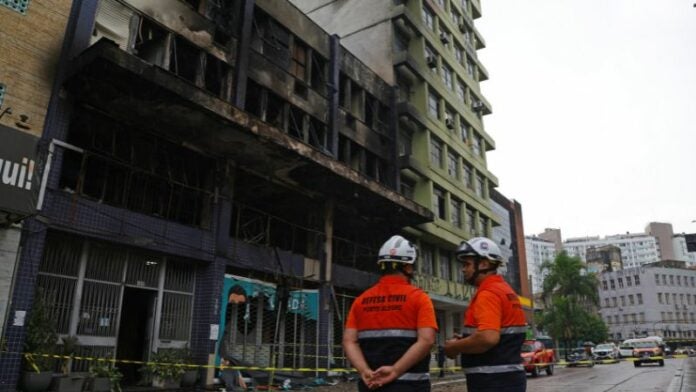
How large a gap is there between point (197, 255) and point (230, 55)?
692 cm

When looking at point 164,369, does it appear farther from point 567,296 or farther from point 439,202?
point 567,296

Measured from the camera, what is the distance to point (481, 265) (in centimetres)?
389

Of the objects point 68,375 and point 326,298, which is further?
point 326,298

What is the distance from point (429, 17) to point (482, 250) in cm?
3287

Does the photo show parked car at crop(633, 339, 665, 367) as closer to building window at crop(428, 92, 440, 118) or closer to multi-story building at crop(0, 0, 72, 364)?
building window at crop(428, 92, 440, 118)

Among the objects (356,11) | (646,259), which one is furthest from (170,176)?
(646,259)

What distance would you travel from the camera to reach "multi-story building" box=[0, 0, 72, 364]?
1002 centimetres

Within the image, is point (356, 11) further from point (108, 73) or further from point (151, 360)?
point (151, 360)

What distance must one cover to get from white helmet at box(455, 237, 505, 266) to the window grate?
1266cm

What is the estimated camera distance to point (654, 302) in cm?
8106

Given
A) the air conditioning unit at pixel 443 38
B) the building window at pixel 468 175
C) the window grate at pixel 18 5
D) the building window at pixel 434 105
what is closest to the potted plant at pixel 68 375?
the window grate at pixel 18 5

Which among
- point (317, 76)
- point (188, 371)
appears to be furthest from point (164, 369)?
point (317, 76)

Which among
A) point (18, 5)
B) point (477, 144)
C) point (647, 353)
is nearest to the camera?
point (18, 5)

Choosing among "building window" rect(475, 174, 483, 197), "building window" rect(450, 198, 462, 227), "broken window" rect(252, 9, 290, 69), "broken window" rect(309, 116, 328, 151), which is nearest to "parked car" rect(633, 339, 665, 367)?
"building window" rect(450, 198, 462, 227)
